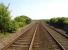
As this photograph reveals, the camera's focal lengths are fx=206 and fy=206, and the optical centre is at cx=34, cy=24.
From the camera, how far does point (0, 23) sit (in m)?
25.6

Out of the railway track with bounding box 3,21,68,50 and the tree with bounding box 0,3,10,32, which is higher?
the tree with bounding box 0,3,10,32

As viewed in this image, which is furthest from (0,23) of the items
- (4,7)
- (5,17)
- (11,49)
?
(11,49)

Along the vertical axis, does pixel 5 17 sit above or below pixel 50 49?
above

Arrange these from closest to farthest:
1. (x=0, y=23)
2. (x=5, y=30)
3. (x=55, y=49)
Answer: (x=55, y=49)
(x=0, y=23)
(x=5, y=30)

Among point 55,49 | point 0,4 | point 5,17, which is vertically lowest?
point 55,49

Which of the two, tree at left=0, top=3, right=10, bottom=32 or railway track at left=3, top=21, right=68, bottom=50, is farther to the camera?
tree at left=0, top=3, right=10, bottom=32

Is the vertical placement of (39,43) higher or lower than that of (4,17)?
lower

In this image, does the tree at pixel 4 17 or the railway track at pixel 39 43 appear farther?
the tree at pixel 4 17

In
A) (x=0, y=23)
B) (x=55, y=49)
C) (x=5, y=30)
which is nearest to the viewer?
(x=55, y=49)

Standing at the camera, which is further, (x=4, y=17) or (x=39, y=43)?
(x=4, y=17)

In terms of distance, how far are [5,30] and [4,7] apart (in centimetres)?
307

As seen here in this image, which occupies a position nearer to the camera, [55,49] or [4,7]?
[55,49]

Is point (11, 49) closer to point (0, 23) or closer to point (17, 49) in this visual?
point (17, 49)

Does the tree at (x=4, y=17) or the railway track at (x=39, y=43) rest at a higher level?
the tree at (x=4, y=17)
